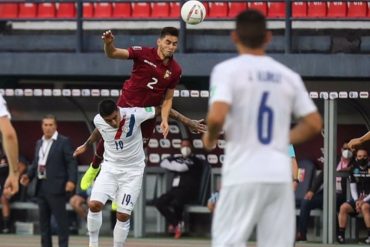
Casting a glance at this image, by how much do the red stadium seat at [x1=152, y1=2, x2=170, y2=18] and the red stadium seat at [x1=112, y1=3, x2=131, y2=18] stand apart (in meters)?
0.43

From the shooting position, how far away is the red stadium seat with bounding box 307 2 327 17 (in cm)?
2000

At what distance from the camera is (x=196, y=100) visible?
64.8 ft

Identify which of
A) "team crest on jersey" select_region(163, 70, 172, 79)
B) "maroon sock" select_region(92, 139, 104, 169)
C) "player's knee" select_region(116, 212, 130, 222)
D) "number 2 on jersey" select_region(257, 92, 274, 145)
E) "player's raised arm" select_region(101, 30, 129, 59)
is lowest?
"player's knee" select_region(116, 212, 130, 222)

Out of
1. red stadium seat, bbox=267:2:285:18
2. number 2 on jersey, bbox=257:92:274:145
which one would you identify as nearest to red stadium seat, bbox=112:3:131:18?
→ red stadium seat, bbox=267:2:285:18

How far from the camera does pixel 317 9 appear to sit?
2008 cm

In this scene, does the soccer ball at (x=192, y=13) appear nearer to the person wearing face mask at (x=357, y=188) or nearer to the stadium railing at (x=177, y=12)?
the stadium railing at (x=177, y=12)

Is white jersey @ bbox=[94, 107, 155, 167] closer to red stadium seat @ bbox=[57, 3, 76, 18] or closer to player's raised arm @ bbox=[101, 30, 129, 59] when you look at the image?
player's raised arm @ bbox=[101, 30, 129, 59]

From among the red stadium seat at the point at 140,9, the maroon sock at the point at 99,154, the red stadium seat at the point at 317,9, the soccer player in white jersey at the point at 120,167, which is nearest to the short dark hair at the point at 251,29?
the soccer player in white jersey at the point at 120,167

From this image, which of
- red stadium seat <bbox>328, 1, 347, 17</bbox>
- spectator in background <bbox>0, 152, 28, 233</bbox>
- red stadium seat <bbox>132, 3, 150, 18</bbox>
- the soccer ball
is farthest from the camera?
red stadium seat <bbox>132, 3, 150, 18</bbox>

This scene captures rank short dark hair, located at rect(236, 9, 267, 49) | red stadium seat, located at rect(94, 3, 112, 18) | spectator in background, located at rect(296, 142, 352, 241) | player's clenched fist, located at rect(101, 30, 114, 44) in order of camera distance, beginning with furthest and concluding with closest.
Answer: red stadium seat, located at rect(94, 3, 112, 18) → spectator in background, located at rect(296, 142, 352, 241) → player's clenched fist, located at rect(101, 30, 114, 44) → short dark hair, located at rect(236, 9, 267, 49)

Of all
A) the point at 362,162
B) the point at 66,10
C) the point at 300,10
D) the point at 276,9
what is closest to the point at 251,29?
the point at 362,162

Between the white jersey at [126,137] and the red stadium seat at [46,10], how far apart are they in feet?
25.5

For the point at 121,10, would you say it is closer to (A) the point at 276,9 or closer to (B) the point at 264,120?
(A) the point at 276,9

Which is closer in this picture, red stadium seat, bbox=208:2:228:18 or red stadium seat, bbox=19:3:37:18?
red stadium seat, bbox=208:2:228:18
